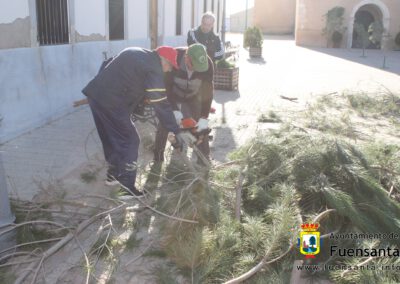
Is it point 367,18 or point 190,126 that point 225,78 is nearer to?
point 190,126

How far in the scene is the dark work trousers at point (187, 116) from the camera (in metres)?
5.09

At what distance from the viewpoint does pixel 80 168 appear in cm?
514

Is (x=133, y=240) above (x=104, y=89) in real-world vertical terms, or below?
below

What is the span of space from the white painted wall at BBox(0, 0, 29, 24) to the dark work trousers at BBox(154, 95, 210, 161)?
9.36ft

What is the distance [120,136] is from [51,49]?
142 inches

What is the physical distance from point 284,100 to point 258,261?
7.50 m

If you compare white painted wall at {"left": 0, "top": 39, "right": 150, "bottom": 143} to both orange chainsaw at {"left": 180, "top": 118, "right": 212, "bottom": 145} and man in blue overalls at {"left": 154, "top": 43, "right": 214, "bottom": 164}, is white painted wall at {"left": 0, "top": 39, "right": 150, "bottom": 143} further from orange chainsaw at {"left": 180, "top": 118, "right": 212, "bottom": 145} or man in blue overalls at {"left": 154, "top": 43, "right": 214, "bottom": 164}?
orange chainsaw at {"left": 180, "top": 118, "right": 212, "bottom": 145}

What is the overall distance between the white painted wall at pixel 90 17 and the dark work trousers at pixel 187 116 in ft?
12.2

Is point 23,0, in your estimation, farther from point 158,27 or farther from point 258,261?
point 158,27

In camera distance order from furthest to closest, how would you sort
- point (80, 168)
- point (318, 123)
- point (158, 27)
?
point (158, 27) → point (318, 123) → point (80, 168)

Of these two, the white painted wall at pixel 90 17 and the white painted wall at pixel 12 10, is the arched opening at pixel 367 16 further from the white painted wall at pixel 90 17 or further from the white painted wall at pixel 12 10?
the white painted wall at pixel 12 10

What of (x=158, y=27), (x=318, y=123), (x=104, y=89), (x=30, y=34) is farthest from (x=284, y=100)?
(x=104, y=89)

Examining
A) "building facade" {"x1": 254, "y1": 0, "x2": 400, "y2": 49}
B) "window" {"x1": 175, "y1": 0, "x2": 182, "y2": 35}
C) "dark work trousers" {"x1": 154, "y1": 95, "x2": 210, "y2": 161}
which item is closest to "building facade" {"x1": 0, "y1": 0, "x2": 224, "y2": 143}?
"dark work trousers" {"x1": 154, "y1": 95, "x2": 210, "y2": 161}

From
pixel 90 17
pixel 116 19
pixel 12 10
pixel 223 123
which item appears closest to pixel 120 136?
pixel 12 10
